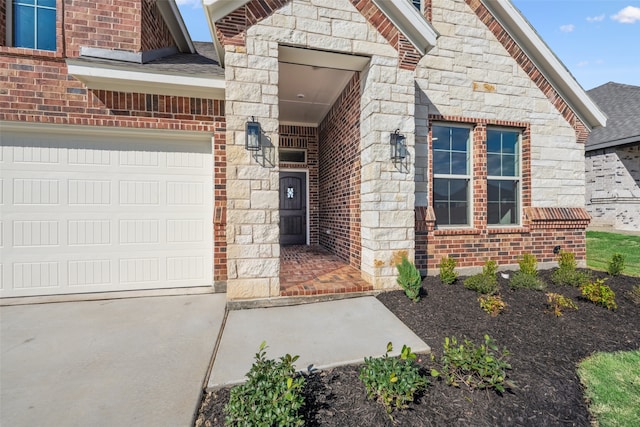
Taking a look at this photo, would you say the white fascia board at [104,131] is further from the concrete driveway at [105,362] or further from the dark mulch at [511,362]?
the dark mulch at [511,362]

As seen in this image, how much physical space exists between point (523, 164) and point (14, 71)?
869cm

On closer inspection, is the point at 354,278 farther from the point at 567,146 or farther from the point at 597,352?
the point at 567,146

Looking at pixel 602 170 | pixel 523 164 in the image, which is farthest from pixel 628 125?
pixel 523 164

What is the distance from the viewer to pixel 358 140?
4512 millimetres

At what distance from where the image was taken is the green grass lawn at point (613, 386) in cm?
190

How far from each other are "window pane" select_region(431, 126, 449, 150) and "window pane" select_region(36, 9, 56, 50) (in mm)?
6412

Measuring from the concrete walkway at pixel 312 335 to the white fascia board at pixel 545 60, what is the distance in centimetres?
586

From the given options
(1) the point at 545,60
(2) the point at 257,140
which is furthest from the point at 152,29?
(1) the point at 545,60

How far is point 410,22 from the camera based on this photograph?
3.89 metres

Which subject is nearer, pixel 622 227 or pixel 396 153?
pixel 396 153

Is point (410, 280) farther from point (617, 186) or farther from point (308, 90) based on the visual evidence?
point (617, 186)

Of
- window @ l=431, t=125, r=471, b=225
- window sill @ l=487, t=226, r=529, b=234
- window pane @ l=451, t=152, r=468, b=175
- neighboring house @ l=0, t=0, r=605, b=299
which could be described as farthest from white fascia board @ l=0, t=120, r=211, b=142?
window sill @ l=487, t=226, r=529, b=234

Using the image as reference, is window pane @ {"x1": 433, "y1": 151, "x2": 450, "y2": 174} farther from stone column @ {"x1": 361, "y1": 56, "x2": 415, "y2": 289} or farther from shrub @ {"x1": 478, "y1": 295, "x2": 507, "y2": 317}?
shrub @ {"x1": 478, "y1": 295, "x2": 507, "y2": 317}

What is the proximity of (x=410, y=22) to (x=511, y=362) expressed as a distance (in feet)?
14.6
